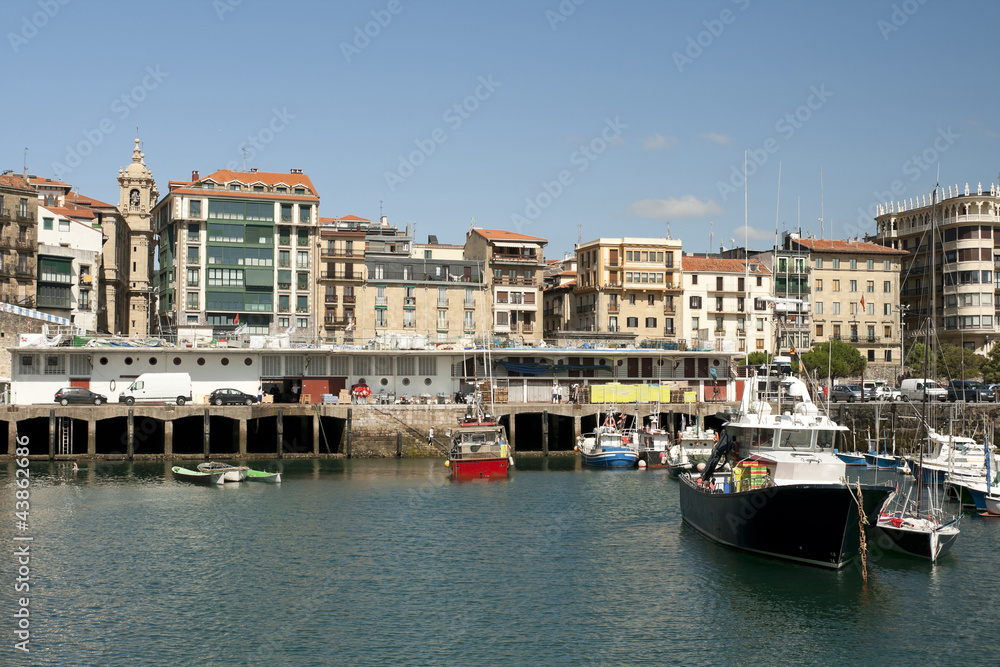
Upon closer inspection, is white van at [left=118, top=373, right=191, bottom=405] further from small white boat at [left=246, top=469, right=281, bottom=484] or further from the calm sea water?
the calm sea water

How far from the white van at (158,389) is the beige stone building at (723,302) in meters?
62.9

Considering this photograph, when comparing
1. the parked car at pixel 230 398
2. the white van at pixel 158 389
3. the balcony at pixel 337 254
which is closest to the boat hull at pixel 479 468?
the parked car at pixel 230 398

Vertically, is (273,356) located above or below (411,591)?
above

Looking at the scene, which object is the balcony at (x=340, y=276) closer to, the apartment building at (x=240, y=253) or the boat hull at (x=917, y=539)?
the apartment building at (x=240, y=253)

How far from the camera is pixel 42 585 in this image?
3916 centimetres

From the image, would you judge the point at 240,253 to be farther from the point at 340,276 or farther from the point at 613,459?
the point at 613,459

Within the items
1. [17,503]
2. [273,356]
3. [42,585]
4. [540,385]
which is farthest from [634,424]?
[42,585]

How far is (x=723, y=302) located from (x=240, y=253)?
57.8 meters

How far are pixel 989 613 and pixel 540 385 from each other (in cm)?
5757

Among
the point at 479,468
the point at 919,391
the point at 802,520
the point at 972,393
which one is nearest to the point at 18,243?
the point at 479,468

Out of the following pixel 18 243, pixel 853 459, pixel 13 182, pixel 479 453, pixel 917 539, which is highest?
pixel 13 182

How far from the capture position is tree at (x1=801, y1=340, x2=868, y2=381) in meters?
Result: 115

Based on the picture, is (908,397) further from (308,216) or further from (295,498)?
(308,216)

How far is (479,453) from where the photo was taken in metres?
69.7
